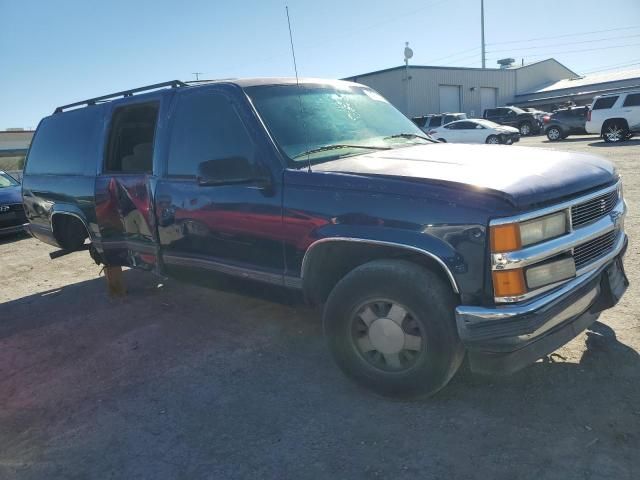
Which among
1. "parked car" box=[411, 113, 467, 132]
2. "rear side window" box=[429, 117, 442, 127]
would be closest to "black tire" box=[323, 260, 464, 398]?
"parked car" box=[411, 113, 467, 132]

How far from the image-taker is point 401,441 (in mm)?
2654

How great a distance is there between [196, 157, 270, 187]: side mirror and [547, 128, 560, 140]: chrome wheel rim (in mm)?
23284

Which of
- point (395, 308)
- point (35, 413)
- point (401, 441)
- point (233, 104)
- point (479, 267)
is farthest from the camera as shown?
point (233, 104)

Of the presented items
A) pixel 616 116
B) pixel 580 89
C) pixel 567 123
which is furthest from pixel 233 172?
pixel 580 89

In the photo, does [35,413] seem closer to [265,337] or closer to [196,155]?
[265,337]

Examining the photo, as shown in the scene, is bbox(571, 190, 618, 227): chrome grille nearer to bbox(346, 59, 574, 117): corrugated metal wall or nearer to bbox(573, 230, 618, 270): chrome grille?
bbox(573, 230, 618, 270): chrome grille

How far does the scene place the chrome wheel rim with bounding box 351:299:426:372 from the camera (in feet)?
9.32

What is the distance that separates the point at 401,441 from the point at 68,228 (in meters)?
4.50

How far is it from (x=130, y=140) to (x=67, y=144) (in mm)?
837

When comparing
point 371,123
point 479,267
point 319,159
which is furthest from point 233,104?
point 479,267

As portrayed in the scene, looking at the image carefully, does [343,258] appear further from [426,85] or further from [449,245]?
[426,85]

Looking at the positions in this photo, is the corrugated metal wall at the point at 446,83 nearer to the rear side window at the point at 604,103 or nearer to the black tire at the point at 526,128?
the black tire at the point at 526,128

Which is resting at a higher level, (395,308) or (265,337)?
(395,308)

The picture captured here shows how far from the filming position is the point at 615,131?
724 inches
